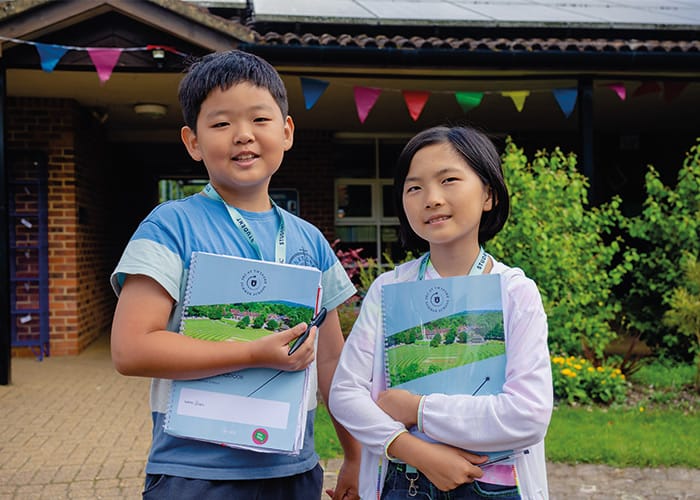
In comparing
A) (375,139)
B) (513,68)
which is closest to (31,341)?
(375,139)

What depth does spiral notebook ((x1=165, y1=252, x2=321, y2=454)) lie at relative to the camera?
4.33 ft

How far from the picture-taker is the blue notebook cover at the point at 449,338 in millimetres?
1356

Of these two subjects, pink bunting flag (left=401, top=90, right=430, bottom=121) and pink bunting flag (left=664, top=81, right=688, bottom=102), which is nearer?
pink bunting flag (left=401, top=90, right=430, bottom=121)

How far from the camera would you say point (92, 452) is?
158 inches

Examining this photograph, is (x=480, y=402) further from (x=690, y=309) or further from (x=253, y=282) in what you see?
(x=690, y=309)

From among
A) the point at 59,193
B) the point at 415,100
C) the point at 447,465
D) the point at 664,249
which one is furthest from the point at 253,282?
the point at 59,193

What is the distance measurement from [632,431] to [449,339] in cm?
329

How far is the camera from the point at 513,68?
6.32 meters

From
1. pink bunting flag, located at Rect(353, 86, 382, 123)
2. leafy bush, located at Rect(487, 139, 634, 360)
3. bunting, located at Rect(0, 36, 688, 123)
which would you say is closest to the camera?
leafy bush, located at Rect(487, 139, 634, 360)

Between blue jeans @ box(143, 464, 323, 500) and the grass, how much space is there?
2.29 metres

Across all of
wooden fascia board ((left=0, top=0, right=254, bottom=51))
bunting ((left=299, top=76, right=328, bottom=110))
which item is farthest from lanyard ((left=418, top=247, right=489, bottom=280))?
bunting ((left=299, top=76, right=328, bottom=110))

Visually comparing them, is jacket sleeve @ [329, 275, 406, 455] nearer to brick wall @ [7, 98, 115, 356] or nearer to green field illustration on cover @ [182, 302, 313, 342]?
green field illustration on cover @ [182, 302, 313, 342]

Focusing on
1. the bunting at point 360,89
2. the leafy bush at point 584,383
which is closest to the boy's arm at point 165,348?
the leafy bush at point 584,383

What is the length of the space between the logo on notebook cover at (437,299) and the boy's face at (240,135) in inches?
17.8
